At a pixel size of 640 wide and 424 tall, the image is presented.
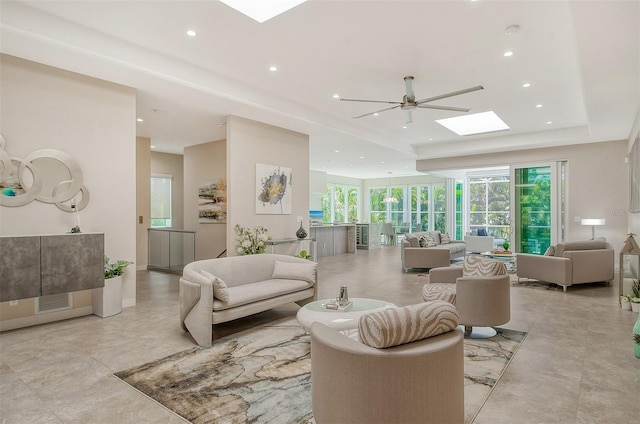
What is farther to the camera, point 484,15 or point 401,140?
point 401,140

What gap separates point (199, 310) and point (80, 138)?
2.82 meters

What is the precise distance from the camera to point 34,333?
3.90 meters

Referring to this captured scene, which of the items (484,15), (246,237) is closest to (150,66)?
(246,237)

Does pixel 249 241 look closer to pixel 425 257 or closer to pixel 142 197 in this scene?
pixel 142 197

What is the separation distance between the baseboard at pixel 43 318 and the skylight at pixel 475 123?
23.3 ft

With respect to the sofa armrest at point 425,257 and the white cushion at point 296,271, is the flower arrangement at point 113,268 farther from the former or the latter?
the sofa armrest at point 425,257

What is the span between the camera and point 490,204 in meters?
13.8

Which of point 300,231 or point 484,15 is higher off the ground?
point 484,15

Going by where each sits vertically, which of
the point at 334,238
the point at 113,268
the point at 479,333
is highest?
the point at 113,268

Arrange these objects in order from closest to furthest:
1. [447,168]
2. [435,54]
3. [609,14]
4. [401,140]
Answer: [609,14]
[435,54]
[401,140]
[447,168]

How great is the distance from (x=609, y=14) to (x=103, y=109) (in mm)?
5596

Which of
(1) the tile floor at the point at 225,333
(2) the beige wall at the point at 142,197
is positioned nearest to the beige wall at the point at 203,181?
(2) the beige wall at the point at 142,197

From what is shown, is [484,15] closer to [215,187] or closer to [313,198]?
[215,187]

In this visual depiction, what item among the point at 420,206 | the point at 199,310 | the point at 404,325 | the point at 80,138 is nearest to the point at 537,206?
the point at 420,206
